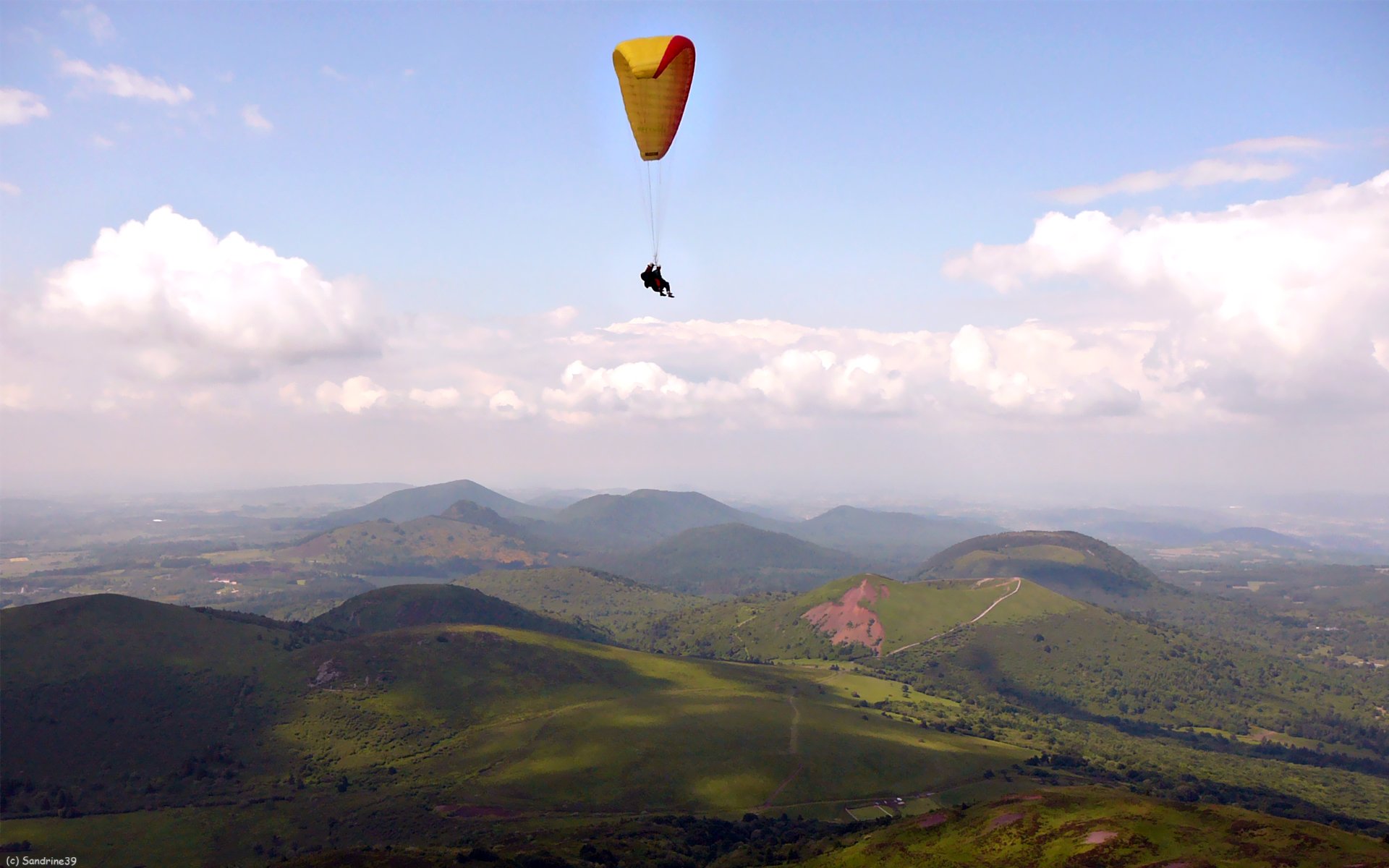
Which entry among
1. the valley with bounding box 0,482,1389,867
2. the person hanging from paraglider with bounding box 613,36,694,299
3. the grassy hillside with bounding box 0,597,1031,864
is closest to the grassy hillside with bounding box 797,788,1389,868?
the valley with bounding box 0,482,1389,867

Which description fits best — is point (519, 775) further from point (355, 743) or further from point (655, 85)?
point (655, 85)

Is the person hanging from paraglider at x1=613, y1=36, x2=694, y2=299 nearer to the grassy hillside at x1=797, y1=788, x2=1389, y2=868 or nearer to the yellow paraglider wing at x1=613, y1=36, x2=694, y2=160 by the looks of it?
the yellow paraglider wing at x1=613, y1=36, x2=694, y2=160

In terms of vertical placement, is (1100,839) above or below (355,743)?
above

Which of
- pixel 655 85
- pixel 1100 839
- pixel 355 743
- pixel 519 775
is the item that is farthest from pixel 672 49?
pixel 355 743

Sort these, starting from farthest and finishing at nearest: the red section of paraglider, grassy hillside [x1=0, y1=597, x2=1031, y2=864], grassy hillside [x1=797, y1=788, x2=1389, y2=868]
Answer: grassy hillside [x1=0, y1=597, x2=1031, y2=864], grassy hillside [x1=797, y1=788, x2=1389, y2=868], the red section of paraglider

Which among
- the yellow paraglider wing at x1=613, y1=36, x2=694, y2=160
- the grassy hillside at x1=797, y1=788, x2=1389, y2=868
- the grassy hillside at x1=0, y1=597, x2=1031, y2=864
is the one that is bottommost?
the grassy hillside at x1=0, y1=597, x2=1031, y2=864

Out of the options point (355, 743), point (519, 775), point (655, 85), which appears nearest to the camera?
point (655, 85)
